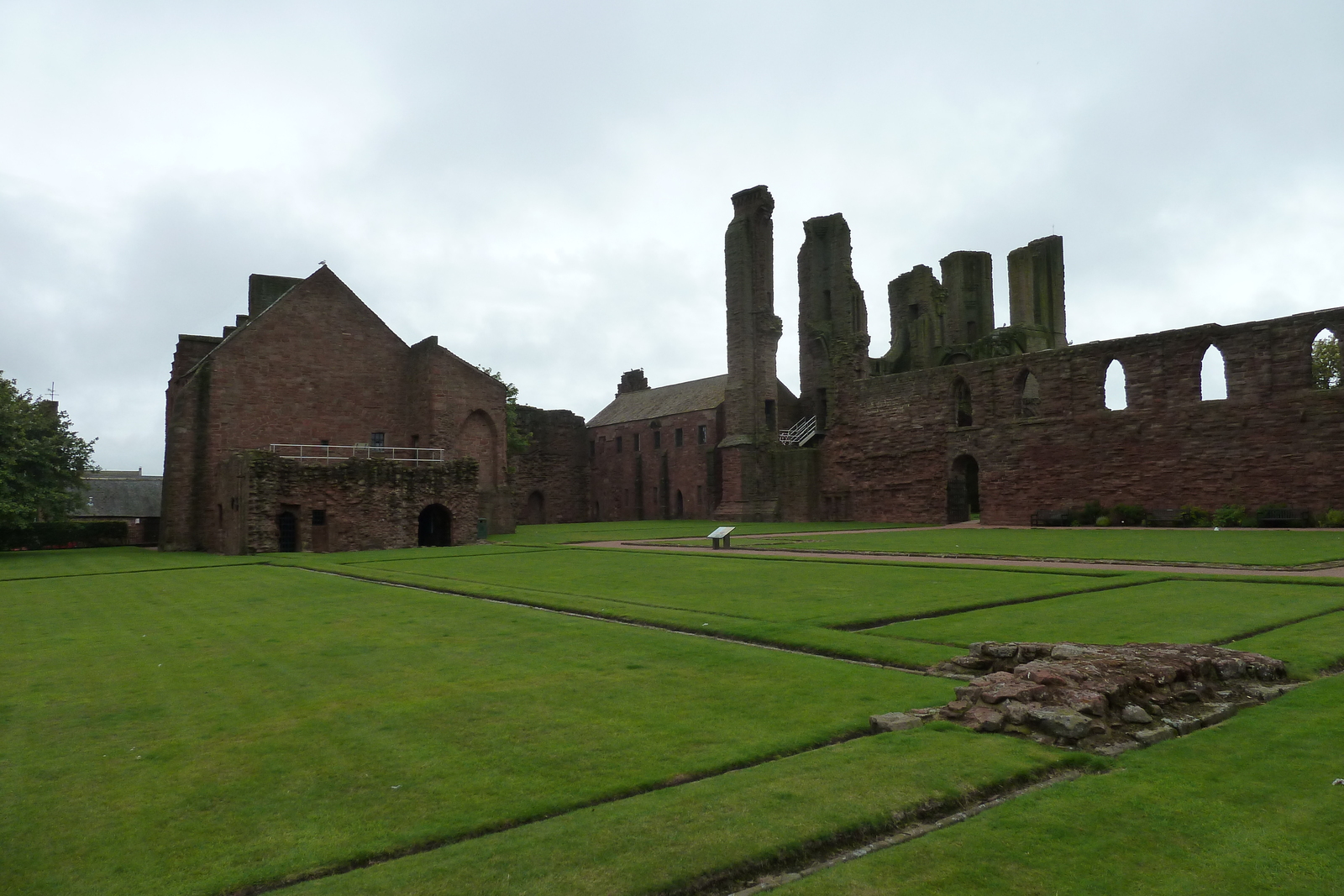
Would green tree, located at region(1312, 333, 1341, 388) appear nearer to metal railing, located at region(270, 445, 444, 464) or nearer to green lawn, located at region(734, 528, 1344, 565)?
green lawn, located at region(734, 528, 1344, 565)

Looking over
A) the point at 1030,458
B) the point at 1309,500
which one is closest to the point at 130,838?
the point at 1309,500

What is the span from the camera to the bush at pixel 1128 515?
30.6 meters

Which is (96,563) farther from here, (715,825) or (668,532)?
(715,825)

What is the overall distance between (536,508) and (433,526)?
29854mm

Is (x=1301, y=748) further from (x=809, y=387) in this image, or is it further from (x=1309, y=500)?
(x=809, y=387)

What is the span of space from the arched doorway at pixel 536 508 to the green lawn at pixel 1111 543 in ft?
113

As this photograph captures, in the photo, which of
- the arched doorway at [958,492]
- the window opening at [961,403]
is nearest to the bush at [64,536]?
the arched doorway at [958,492]

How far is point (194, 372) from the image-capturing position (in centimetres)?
3484

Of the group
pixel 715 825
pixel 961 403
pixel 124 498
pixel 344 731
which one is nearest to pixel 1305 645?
pixel 715 825

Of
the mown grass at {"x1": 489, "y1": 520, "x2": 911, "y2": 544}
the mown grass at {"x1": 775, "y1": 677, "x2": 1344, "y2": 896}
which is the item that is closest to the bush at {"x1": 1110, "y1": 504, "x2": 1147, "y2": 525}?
the mown grass at {"x1": 489, "y1": 520, "x2": 911, "y2": 544}

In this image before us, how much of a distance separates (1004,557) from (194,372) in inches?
1225

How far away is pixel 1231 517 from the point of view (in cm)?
2858

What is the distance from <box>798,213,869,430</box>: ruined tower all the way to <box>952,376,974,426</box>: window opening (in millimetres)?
6118

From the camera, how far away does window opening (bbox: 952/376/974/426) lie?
38.8m
